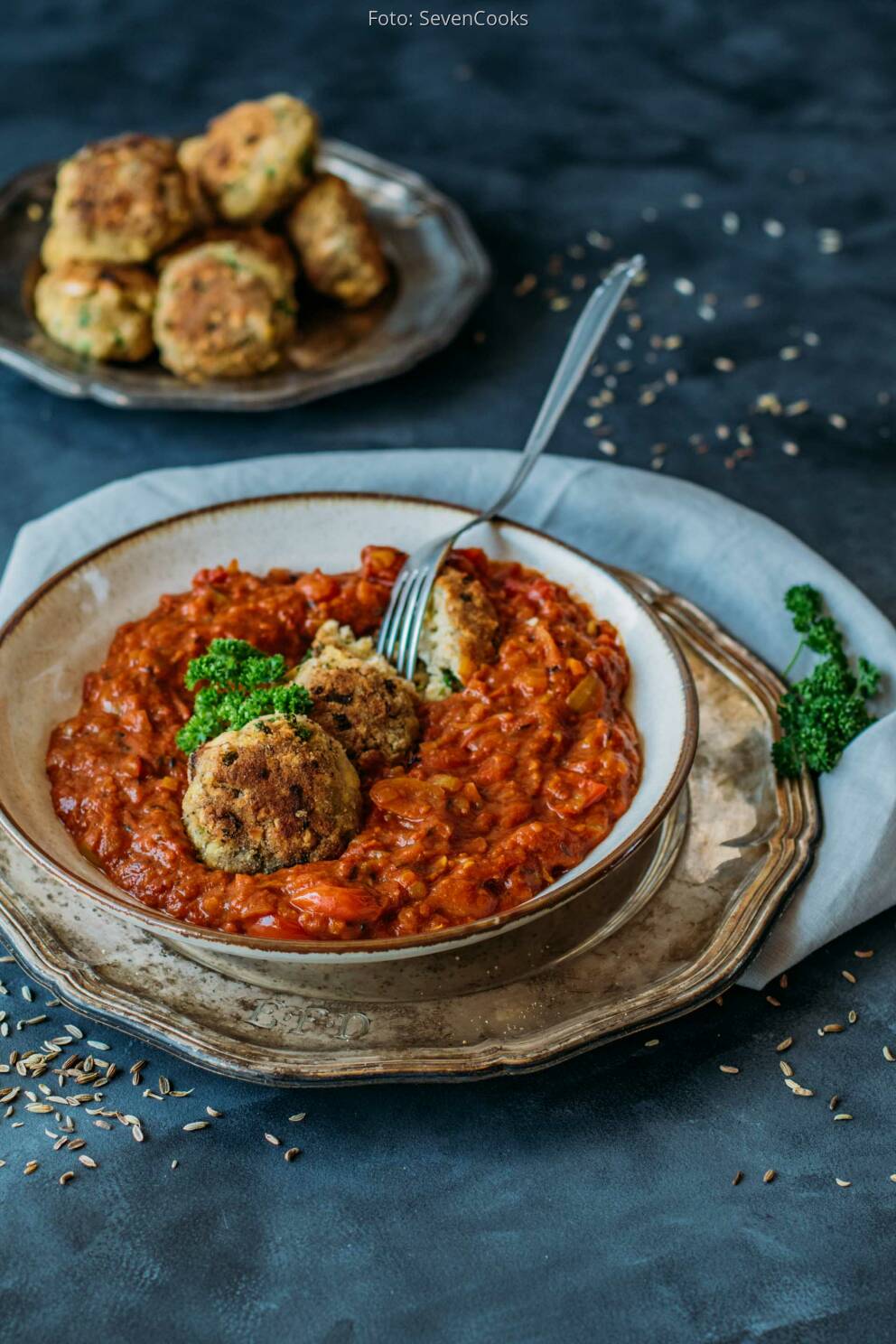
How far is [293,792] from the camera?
14.1ft

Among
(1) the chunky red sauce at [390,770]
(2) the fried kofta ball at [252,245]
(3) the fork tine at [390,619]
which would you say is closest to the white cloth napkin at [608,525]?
(1) the chunky red sauce at [390,770]

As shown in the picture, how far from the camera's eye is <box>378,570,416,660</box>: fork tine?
5211 mm

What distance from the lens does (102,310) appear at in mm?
6965

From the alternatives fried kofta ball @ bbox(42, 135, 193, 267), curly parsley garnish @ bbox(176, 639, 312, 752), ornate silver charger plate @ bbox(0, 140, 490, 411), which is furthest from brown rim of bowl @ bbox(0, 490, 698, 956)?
fried kofta ball @ bbox(42, 135, 193, 267)

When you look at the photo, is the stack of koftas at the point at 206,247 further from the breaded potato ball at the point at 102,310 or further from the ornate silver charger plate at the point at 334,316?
the ornate silver charger plate at the point at 334,316

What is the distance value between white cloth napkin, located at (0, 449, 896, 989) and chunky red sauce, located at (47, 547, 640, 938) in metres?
0.87

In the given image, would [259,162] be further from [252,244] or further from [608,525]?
[608,525]

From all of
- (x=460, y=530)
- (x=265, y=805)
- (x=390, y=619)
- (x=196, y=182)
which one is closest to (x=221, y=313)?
(x=196, y=182)

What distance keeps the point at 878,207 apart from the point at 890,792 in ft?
18.0

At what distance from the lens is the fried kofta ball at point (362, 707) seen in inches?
184

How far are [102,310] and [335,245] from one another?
4.23 feet

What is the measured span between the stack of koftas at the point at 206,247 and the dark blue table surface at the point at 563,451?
476mm

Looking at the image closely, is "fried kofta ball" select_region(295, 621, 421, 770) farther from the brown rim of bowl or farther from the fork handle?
the fork handle

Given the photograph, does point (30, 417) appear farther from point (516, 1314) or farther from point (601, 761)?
point (516, 1314)
